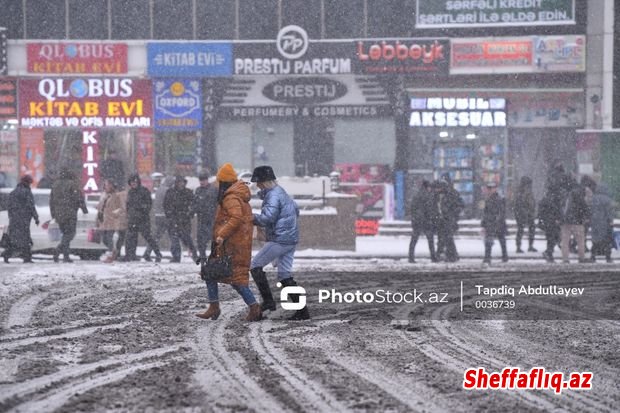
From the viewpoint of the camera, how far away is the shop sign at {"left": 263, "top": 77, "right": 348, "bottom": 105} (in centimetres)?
3312

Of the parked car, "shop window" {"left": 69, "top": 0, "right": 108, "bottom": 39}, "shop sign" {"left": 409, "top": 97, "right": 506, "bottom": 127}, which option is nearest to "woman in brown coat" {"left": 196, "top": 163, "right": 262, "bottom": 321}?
the parked car

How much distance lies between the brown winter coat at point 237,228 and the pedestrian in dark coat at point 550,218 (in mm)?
11484

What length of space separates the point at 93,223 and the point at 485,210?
22.6ft

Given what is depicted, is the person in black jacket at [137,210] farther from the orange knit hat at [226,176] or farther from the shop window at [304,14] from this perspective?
the shop window at [304,14]

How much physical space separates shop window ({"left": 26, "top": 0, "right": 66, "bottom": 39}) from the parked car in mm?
13119

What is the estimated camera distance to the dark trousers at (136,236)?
2033cm

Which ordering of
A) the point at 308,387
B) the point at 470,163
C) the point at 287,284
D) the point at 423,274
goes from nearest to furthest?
the point at 308,387, the point at 287,284, the point at 423,274, the point at 470,163

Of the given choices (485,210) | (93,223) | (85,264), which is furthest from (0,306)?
(485,210)

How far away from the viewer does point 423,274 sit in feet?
59.3

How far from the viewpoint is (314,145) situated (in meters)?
33.6

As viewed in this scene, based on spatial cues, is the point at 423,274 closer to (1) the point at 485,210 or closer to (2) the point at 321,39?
(1) the point at 485,210

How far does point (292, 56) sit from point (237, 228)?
22.1m

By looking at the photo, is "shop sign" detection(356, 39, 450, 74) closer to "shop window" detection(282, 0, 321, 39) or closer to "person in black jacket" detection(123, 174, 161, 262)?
"shop window" detection(282, 0, 321, 39)

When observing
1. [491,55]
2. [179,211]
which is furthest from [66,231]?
[491,55]
